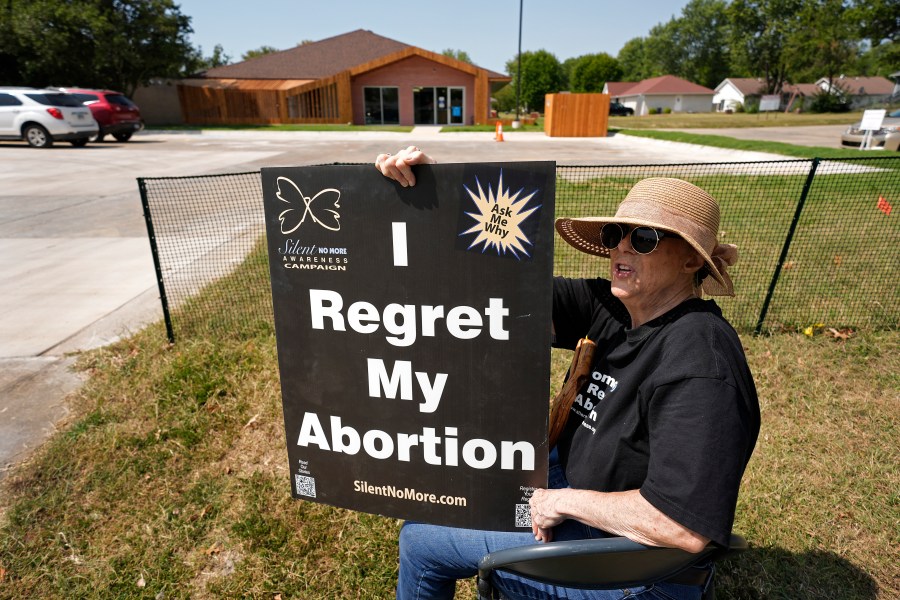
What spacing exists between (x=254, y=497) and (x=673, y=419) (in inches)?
92.4

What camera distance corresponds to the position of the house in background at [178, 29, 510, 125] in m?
33.3

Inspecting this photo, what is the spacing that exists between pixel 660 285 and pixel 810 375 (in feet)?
9.61

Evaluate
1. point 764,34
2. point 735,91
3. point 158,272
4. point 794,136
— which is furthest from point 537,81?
point 158,272

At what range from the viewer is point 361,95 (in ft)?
114

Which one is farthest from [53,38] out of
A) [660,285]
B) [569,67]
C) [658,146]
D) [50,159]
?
[569,67]

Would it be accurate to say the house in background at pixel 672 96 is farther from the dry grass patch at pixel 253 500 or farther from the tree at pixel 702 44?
the dry grass patch at pixel 253 500

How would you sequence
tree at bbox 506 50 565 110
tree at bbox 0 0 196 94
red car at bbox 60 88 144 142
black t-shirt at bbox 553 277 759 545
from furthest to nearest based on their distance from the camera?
tree at bbox 506 50 565 110 → tree at bbox 0 0 196 94 → red car at bbox 60 88 144 142 → black t-shirt at bbox 553 277 759 545

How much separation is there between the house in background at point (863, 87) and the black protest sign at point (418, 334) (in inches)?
3479

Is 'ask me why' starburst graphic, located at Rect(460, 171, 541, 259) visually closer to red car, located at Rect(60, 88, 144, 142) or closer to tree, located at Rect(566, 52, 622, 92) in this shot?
red car, located at Rect(60, 88, 144, 142)

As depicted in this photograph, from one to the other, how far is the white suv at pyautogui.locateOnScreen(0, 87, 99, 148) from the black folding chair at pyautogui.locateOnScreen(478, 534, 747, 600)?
21452 mm

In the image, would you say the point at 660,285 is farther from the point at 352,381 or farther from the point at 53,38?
the point at 53,38

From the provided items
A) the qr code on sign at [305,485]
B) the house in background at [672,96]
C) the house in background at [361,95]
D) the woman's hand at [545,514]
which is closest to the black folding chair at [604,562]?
the woman's hand at [545,514]

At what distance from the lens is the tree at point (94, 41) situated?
27188mm

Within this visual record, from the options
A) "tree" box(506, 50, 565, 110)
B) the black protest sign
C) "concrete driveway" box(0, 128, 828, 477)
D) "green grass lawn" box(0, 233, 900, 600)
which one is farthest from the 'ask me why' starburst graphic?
"tree" box(506, 50, 565, 110)
